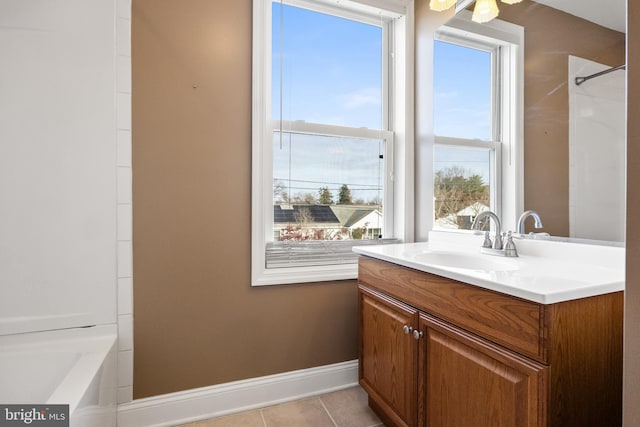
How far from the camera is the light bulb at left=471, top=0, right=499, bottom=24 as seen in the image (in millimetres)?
1556

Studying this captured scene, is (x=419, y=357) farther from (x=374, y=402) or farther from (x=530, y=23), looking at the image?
(x=530, y=23)

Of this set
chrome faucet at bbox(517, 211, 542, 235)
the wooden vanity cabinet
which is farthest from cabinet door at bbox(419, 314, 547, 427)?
chrome faucet at bbox(517, 211, 542, 235)

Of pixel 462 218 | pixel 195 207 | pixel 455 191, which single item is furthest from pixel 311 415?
pixel 455 191

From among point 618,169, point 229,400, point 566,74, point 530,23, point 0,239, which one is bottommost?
point 229,400

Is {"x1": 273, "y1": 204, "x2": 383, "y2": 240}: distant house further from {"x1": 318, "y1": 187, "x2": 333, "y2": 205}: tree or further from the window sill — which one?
the window sill

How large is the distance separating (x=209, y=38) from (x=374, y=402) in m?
1.97

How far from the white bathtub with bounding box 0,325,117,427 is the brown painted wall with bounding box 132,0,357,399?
0.59 feet

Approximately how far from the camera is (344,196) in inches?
77.1

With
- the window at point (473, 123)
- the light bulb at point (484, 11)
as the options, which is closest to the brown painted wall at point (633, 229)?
the window at point (473, 123)

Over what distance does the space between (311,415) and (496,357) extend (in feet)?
3.55

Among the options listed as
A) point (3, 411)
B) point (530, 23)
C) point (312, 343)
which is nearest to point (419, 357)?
point (312, 343)

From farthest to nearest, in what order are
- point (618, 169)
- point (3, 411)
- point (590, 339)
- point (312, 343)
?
point (312, 343) → point (618, 169) → point (3, 411) → point (590, 339)

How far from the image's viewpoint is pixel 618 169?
3.66ft

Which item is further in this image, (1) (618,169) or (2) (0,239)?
(2) (0,239)
